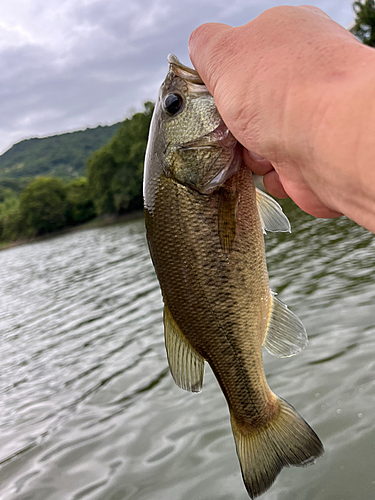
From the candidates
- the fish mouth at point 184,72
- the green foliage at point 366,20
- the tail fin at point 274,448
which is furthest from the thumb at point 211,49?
the green foliage at point 366,20

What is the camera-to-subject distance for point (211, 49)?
1.71 metres

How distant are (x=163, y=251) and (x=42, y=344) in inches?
312

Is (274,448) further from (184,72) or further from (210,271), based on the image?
(184,72)

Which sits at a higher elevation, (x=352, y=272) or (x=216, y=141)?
(x=216, y=141)

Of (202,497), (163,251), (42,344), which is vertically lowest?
(42,344)

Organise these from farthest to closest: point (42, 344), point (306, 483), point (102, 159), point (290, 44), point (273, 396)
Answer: point (102, 159) < point (42, 344) < point (306, 483) < point (273, 396) < point (290, 44)

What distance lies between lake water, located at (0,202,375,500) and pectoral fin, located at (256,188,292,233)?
231 cm

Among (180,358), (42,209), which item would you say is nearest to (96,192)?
(42,209)

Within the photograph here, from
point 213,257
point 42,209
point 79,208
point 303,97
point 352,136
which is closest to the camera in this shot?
point 352,136

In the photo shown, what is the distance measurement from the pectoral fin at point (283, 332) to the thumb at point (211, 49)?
1.25 m

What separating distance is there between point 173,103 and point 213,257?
827 mm

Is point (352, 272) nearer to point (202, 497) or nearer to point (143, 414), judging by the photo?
point (143, 414)

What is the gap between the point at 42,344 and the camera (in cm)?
915

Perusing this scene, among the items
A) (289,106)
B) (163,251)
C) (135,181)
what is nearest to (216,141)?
(163,251)
